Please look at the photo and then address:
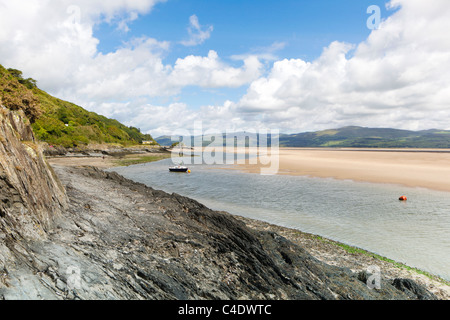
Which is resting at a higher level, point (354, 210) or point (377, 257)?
point (354, 210)

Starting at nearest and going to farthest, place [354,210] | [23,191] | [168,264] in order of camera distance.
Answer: [23,191], [168,264], [354,210]

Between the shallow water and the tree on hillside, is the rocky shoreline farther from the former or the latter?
the tree on hillside

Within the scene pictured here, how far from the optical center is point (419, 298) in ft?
36.1

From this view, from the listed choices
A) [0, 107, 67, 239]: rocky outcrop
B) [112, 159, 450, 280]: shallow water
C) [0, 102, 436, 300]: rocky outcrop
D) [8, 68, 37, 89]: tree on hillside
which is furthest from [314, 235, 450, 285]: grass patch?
[8, 68, 37, 89]: tree on hillside

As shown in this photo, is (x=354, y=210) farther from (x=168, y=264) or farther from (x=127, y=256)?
(x=127, y=256)

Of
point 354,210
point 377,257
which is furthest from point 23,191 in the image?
point 354,210

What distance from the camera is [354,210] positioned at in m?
26.0

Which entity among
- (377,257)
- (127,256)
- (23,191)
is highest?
(23,191)

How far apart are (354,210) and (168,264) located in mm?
22838

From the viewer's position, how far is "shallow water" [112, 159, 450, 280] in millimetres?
17469

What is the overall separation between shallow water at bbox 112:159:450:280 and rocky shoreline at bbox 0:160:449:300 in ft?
14.1

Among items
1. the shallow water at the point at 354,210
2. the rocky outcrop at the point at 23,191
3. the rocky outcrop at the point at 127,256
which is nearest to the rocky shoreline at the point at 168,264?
the rocky outcrop at the point at 127,256
